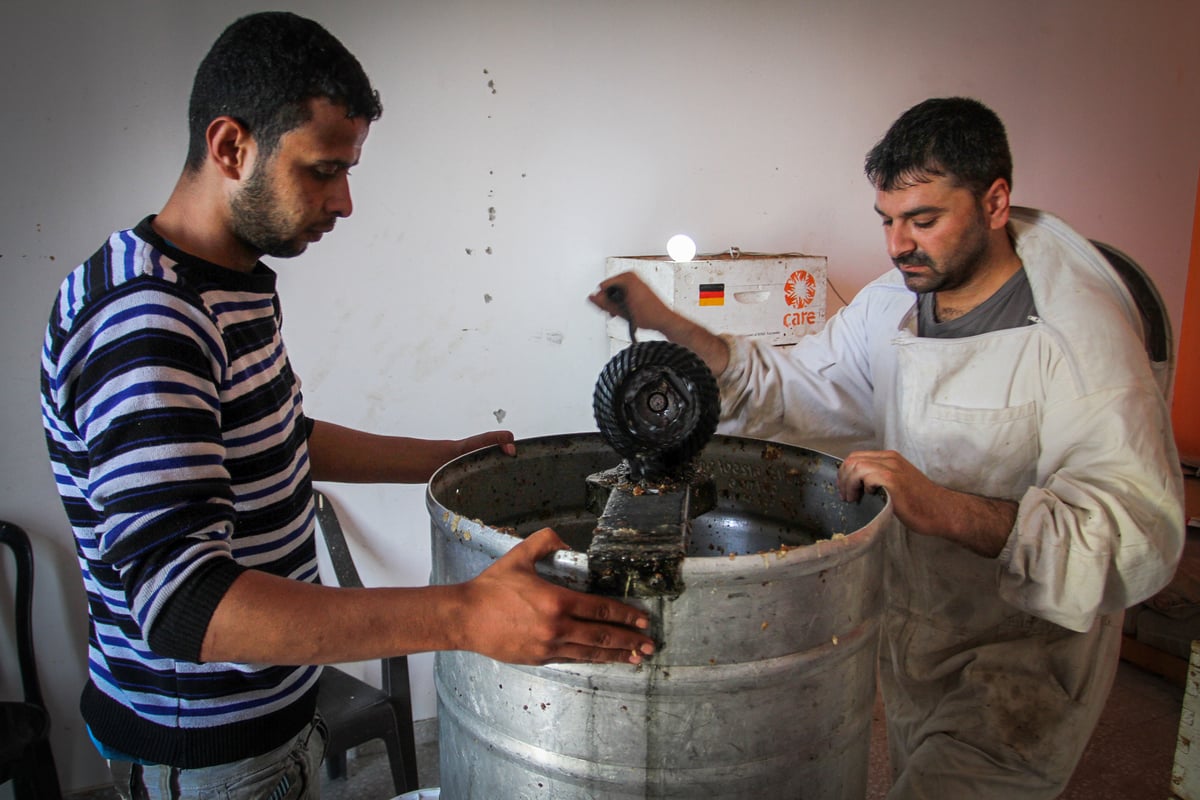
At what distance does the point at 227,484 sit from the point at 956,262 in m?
1.12

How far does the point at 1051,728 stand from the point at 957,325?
656 mm

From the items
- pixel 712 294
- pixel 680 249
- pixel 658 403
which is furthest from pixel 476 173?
pixel 658 403

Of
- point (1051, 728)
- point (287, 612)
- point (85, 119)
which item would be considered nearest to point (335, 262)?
point (85, 119)

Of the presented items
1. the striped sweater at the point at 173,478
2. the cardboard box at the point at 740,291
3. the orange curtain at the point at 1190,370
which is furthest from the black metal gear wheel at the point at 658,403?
the orange curtain at the point at 1190,370

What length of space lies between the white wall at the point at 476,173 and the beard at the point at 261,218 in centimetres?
120

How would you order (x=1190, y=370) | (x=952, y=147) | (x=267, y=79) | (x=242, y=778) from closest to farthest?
(x=267, y=79) → (x=242, y=778) → (x=952, y=147) → (x=1190, y=370)

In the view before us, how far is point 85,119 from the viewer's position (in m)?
1.94

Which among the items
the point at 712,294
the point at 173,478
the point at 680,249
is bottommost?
the point at 173,478

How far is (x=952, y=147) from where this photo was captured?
1.34 meters

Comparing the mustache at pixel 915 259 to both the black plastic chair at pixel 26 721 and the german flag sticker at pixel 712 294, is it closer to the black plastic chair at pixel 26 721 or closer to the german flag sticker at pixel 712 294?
the german flag sticker at pixel 712 294

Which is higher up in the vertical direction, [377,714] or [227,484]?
[227,484]

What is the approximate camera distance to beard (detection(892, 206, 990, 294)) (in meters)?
1.36

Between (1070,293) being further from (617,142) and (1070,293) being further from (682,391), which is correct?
(617,142)

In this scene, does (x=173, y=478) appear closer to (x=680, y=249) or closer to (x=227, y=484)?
(x=227, y=484)
